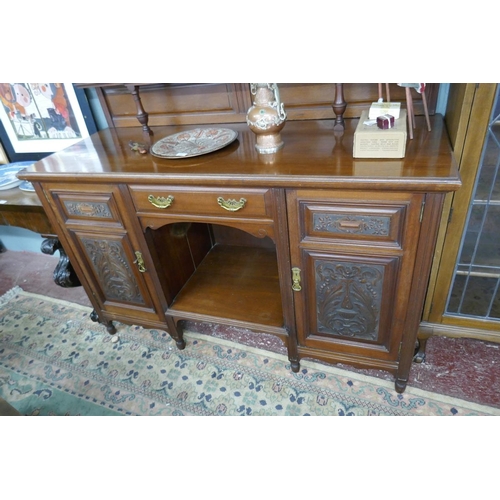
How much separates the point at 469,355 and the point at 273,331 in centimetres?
76

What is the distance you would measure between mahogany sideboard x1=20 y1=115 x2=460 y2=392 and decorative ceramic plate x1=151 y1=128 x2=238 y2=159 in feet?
0.08

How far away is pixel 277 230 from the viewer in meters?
1.02

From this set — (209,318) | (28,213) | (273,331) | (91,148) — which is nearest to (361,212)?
(273,331)

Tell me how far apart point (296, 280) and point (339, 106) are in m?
0.54

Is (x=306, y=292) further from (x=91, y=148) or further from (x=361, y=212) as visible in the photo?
(x=91, y=148)

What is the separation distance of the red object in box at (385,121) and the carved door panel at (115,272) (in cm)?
87

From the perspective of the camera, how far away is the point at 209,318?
54.1 inches

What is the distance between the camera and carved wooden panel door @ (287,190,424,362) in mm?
893

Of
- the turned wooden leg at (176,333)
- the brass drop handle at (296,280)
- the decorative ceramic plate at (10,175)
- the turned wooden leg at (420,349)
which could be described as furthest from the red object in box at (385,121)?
the decorative ceramic plate at (10,175)

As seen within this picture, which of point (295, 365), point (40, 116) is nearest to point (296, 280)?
point (295, 365)

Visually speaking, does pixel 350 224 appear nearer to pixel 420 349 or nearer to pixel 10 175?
pixel 420 349

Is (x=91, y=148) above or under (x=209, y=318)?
above

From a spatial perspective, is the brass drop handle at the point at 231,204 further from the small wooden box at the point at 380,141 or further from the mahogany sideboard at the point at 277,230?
the small wooden box at the point at 380,141

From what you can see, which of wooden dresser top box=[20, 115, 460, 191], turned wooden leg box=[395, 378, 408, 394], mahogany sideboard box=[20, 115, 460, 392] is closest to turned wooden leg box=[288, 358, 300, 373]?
mahogany sideboard box=[20, 115, 460, 392]
